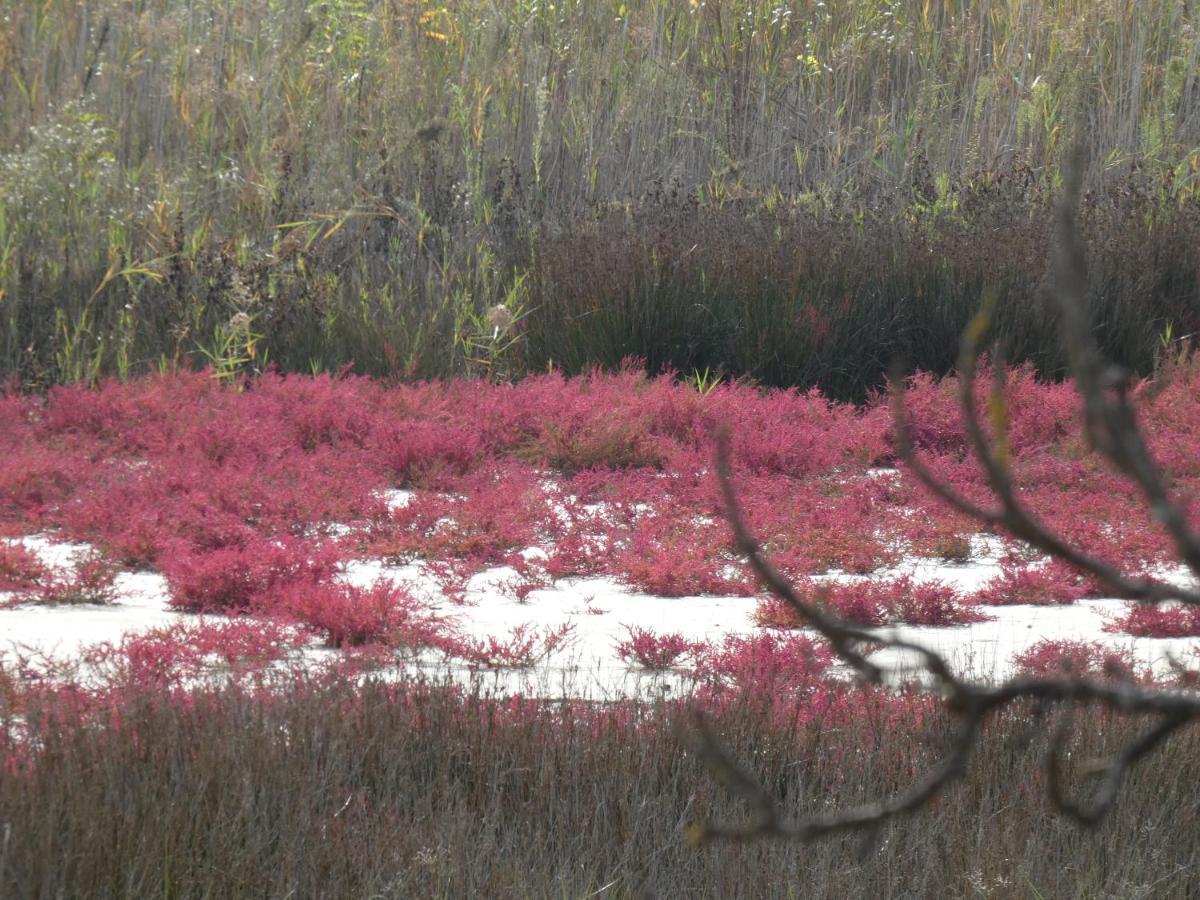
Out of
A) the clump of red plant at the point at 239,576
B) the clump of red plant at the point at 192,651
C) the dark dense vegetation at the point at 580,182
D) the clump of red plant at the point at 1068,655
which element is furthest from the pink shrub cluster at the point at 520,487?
the dark dense vegetation at the point at 580,182

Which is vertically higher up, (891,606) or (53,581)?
(891,606)

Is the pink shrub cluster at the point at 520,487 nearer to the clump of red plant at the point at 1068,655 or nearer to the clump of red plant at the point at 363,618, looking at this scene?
the clump of red plant at the point at 363,618

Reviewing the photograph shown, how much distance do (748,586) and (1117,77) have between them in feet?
24.1

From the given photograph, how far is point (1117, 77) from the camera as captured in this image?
10844 mm

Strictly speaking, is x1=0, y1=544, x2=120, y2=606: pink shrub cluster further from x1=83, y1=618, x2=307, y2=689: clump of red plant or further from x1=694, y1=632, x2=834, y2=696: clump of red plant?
x1=694, y1=632, x2=834, y2=696: clump of red plant

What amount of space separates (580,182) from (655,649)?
262 inches

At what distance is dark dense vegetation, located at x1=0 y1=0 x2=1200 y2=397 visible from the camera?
8.47 metres

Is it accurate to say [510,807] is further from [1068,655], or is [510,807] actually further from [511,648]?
[1068,655]

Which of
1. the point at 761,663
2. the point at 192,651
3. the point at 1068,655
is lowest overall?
the point at 192,651

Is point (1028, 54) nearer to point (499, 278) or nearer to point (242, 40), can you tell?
point (499, 278)

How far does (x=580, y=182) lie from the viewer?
10.4 metres

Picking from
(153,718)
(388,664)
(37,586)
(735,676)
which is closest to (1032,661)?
(735,676)

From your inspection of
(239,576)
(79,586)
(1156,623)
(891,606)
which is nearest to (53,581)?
(79,586)

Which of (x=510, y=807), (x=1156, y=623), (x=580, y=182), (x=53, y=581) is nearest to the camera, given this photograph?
(x=510, y=807)
